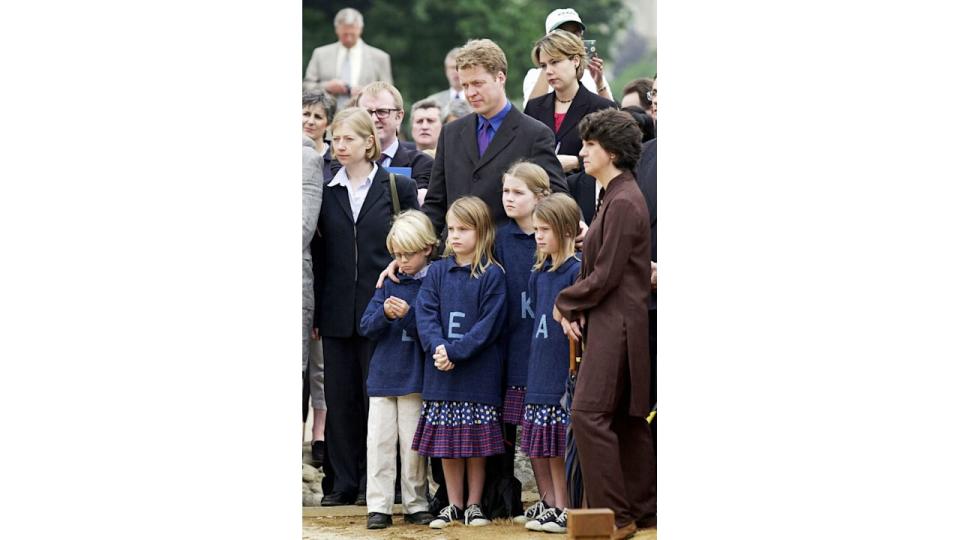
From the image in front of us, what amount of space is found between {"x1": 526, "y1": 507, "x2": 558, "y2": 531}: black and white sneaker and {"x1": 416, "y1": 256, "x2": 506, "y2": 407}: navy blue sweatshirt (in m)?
0.54

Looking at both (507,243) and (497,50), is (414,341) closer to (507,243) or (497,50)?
(507,243)

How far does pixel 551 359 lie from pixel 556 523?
2.34 feet

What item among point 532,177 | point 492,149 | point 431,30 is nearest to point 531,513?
point 532,177

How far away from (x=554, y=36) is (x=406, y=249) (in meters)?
1.30

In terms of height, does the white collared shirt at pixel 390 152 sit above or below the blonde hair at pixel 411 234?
above

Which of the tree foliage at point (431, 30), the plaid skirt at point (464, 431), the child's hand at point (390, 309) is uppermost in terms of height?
the tree foliage at point (431, 30)

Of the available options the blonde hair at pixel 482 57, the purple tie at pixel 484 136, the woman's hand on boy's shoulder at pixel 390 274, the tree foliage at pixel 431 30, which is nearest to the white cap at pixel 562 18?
the blonde hair at pixel 482 57

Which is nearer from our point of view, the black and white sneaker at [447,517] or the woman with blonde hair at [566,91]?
the black and white sneaker at [447,517]

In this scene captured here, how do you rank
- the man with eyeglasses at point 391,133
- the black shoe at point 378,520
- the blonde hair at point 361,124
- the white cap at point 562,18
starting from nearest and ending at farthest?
the black shoe at point 378,520 → the blonde hair at point 361,124 → the white cap at point 562,18 → the man with eyeglasses at point 391,133

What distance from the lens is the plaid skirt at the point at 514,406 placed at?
314 inches

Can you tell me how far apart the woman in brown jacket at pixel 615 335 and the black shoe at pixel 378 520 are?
1.13 meters

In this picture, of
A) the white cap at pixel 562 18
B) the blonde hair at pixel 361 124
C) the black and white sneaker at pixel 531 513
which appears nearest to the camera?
the black and white sneaker at pixel 531 513

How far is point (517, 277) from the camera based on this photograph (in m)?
8.03

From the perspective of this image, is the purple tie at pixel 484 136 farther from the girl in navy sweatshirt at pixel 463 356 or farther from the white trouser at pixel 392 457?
the white trouser at pixel 392 457
